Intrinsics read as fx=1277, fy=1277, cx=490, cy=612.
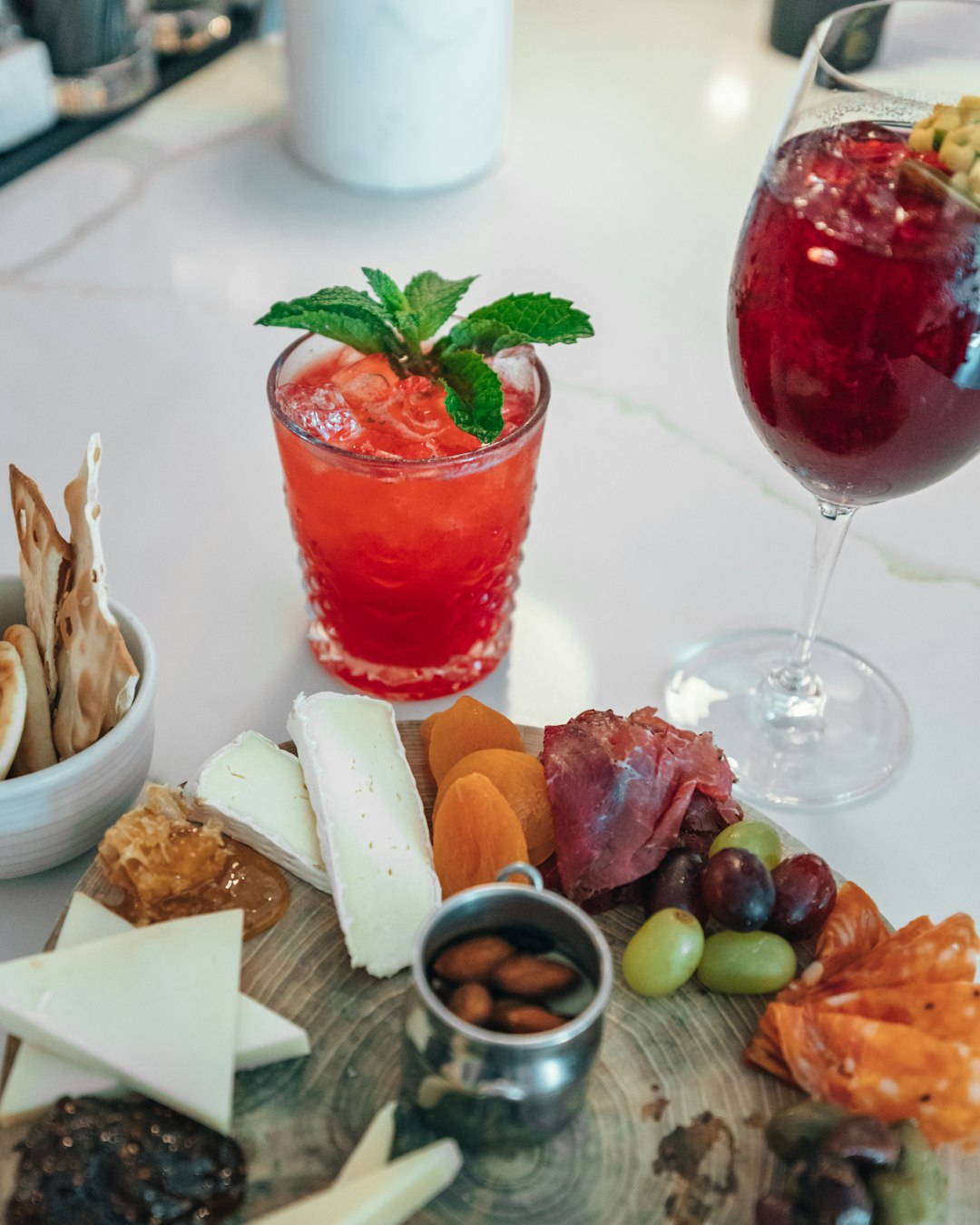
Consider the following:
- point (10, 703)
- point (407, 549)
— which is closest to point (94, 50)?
point (407, 549)

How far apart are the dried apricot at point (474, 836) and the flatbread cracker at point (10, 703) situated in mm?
265

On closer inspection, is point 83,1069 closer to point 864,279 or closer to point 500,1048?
point 500,1048

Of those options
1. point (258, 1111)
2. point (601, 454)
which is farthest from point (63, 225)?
point (258, 1111)

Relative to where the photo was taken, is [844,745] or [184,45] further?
[184,45]

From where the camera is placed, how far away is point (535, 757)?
87 cm

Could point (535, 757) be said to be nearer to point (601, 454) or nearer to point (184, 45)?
point (601, 454)

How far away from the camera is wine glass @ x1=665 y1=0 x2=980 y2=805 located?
74cm

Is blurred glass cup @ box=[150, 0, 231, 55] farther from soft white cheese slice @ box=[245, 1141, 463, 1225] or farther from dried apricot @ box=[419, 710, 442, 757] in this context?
soft white cheese slice @ box=[245, 1141, 463, 1225]

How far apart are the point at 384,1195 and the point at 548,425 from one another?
0.88m

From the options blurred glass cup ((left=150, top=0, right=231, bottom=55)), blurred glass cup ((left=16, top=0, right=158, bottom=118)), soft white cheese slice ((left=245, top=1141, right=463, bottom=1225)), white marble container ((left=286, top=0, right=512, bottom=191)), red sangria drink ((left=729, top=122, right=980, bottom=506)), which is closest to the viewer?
soft white cheese slice ((left=245, top=1141, right=463, bottom=1225))

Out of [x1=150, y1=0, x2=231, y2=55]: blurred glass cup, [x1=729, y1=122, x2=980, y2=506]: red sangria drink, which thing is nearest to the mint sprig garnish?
Result: [x1=729, y1=122, x2=980, y2=506]: red sangria drink

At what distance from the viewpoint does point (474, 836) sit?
0.80m

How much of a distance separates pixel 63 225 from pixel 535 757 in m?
1.09

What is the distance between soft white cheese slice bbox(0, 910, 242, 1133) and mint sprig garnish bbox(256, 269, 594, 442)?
378 mm
